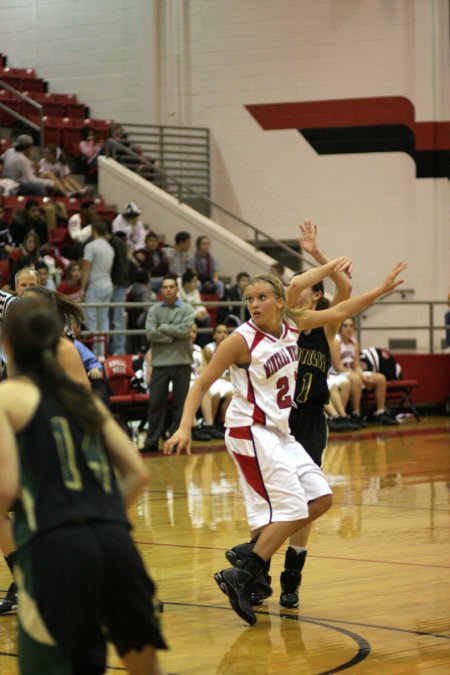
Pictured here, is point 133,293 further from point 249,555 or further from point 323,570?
point 249,555

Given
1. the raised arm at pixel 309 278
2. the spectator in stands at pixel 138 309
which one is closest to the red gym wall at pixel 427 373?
the spectator in stands at pixel 138 309

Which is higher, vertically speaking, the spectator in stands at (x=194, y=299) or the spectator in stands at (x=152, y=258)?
the spectator in stands at (x=152, y=258)

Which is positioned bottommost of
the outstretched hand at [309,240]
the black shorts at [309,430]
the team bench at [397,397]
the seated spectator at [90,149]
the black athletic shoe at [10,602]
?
the team bench at [397,397]

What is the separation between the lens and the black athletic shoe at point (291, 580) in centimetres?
635

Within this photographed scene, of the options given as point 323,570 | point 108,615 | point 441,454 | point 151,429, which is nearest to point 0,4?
point 151,429

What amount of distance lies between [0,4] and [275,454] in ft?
65.6

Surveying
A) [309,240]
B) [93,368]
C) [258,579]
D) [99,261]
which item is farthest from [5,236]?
[258,579]

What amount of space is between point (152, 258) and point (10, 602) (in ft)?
42.3

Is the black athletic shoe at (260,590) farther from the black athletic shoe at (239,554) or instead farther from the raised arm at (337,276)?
the raised arm at (337,276)

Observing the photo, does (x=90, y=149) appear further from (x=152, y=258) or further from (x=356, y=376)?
(x=356, y=376)

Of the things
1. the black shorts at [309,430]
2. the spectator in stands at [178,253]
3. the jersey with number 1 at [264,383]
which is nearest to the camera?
the jersey with number 1 at [264,383]

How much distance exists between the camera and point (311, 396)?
6.82 m

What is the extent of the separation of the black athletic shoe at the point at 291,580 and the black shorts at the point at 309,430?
0.59 meters

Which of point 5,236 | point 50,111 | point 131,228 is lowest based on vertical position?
point 5,236
